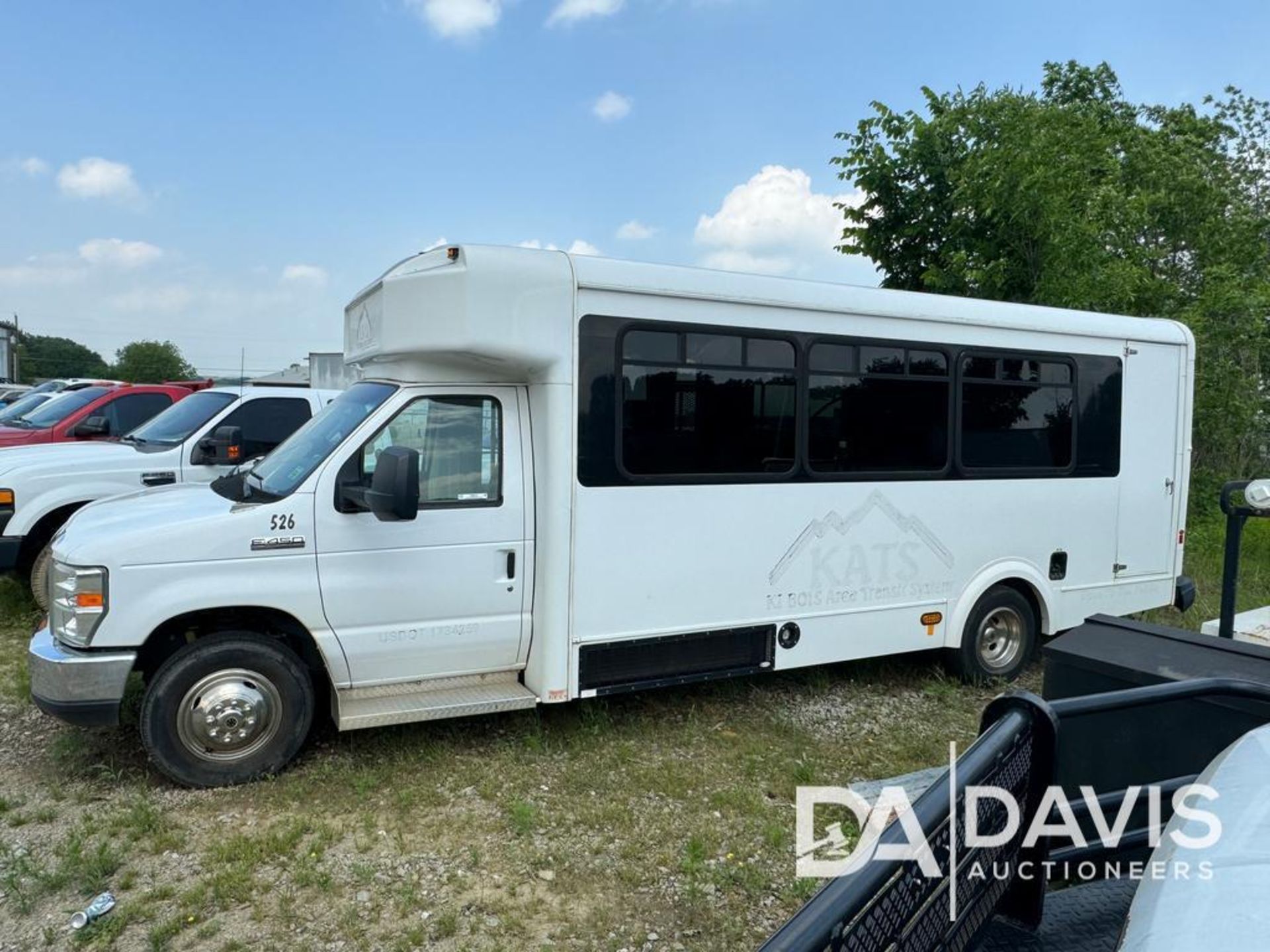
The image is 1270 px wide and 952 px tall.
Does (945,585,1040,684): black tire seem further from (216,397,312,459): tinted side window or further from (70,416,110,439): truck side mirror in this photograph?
(70,416,110,439): truck side mirror

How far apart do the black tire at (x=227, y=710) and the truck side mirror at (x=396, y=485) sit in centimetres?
101

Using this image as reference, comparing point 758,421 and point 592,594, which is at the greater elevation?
point 758,421

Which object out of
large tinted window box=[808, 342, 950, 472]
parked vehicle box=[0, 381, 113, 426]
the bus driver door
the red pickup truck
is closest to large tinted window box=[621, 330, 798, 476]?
large tinted window box=[808, 342, 950, 472]

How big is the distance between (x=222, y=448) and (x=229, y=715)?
394cm

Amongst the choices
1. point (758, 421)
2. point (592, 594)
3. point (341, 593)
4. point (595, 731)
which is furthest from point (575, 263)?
point (595, 731)

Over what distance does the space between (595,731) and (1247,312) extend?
12.6m

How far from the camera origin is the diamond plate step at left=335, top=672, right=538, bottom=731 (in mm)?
4664

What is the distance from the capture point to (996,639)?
677cm

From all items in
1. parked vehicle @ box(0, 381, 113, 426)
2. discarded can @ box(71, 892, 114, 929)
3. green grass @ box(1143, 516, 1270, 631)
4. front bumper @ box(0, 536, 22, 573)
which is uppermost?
parked vehicle @ box(0, 381, 113, 426)

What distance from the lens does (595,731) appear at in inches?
212

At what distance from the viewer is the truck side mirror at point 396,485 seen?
14.1 ft

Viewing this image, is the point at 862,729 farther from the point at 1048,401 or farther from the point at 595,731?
the point at 1048,401

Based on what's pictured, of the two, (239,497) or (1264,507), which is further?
(239,497)

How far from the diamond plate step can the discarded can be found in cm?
127
